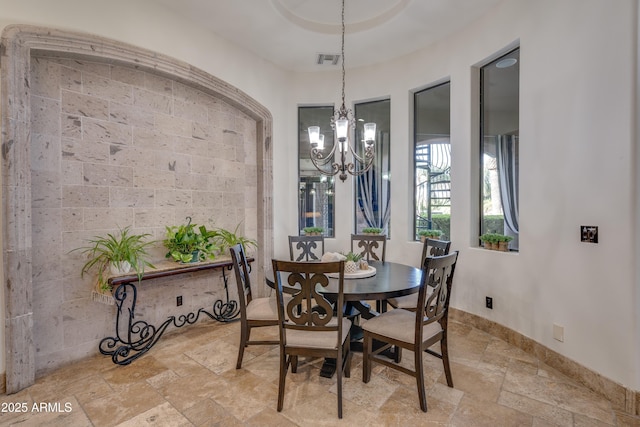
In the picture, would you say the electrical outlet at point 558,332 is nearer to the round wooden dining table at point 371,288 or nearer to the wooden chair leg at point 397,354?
the round wooden dining table at point 371,288

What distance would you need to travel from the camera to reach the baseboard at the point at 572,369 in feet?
6.55

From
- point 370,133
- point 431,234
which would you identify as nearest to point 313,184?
point 431,234

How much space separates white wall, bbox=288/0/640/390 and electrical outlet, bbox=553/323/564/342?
0.11 ft

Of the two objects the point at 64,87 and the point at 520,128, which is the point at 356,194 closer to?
the point at 520,128

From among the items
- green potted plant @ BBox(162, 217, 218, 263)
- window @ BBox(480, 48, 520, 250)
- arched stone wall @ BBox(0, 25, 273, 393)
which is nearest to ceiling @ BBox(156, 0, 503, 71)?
window @ BBox(480, 48, 520, 250)

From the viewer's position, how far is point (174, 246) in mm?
3162

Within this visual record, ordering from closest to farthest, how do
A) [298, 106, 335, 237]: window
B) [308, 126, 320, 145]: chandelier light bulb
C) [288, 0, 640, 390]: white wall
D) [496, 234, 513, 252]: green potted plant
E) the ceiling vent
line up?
[288, 0, 640, 390]: white wall
[308, 126, 320, 145]: chandelier light bulb
[496, 234, 513, 252]: green potted plant
the ceiling vent
[298, 106, 335, 237]: window

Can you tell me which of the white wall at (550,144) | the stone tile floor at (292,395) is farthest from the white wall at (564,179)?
the stone tile floor at (292,395)

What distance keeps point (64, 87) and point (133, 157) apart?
2.41 feet

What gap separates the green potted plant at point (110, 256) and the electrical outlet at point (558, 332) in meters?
3.36

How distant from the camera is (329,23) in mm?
3561

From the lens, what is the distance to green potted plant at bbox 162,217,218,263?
10.3ft

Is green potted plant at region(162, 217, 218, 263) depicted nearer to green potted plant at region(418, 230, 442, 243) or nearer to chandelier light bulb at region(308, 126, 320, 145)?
chandelier light bulb at region(308, 126, 320, 145)

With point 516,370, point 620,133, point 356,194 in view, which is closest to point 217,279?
point 356,194
